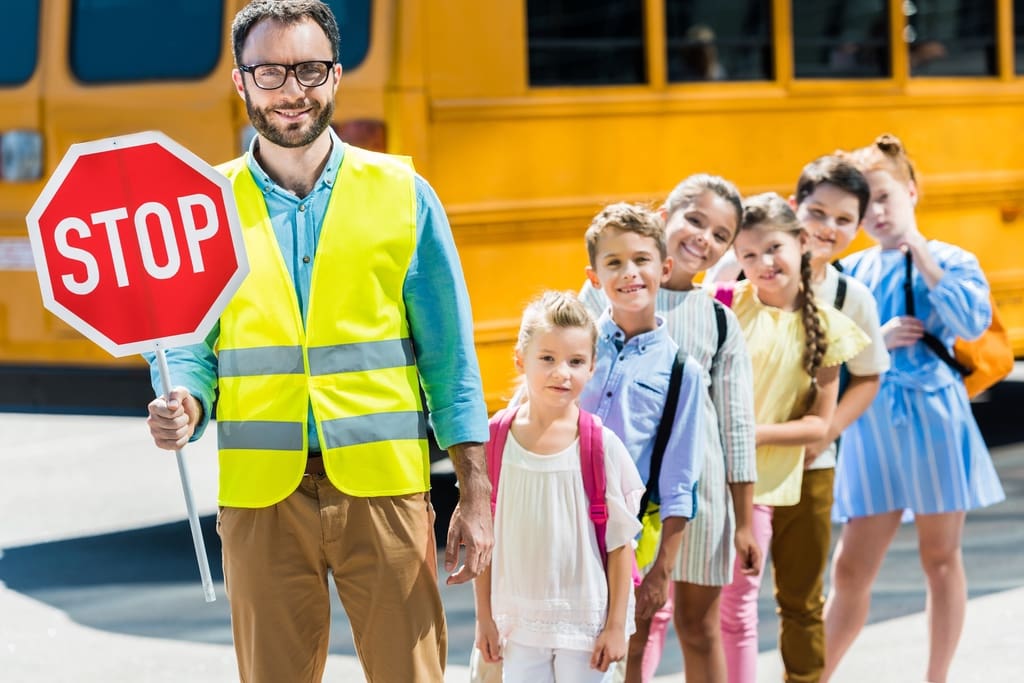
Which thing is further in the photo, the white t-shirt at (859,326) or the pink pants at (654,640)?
the white t-shirt at (859,326)

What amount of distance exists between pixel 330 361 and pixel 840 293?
1.91 metres

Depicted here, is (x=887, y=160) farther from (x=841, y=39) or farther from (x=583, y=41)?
(x=841, y=39)

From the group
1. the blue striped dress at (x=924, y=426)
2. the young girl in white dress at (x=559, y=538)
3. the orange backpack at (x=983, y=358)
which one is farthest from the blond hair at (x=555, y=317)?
the orange backpack at (x=983, y=358)

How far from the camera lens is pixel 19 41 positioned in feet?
25.0

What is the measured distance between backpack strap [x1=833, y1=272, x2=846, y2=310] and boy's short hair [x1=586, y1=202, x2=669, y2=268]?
0.83m

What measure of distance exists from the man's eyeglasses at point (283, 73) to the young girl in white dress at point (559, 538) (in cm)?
73

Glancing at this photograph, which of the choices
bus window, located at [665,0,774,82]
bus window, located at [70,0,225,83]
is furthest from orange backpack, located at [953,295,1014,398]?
bus window, located at [70,0,225,83]

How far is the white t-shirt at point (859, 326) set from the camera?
4.62m

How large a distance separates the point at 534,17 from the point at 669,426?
11.3 ft

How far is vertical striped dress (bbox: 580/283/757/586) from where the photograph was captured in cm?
413

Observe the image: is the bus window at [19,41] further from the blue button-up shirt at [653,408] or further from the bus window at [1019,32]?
the bus window at [1019,32]

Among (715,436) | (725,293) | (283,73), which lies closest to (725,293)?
(725,293)

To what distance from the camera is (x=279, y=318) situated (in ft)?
10.3

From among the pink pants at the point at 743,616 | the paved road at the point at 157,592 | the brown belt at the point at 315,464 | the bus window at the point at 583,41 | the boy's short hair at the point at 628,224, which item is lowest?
the paved road at the point at 157,592
